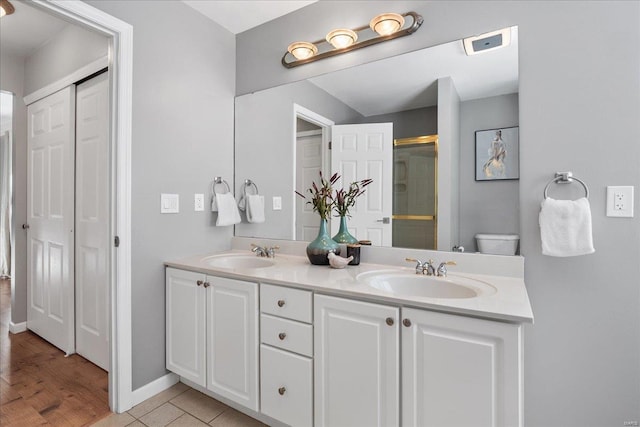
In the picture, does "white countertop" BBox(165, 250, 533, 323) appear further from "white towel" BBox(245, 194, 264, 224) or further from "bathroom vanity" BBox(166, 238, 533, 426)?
"white towel" BBox(245, 194, 264, 224)

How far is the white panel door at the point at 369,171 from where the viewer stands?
1.85 metres

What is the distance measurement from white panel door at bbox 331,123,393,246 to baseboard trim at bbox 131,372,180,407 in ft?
4.60

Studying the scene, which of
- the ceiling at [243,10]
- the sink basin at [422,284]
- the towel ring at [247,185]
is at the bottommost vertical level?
the sink basin at [422,284]

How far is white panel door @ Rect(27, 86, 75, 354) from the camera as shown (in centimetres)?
244

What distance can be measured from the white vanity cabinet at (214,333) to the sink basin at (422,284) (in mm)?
596

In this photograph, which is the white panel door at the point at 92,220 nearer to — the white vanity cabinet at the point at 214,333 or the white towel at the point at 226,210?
the white vanity cabinet at the point at 214,333

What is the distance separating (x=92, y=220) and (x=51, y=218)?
2.18 ft

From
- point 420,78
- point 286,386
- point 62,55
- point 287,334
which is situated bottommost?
point 286,386

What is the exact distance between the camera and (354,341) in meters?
1.28

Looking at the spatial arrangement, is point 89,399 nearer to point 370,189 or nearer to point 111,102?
point 111,102


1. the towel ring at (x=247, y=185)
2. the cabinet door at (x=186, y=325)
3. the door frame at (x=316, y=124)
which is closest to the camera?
the cabinet door at (x=186, y=325)

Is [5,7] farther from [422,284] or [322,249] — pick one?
[422,284]

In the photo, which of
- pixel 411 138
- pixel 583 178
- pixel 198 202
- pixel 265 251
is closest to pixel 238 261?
pixel 265 251

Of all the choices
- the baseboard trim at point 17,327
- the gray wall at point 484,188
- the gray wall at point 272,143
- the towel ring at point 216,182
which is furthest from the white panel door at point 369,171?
the baseboard trim at point 17,327
